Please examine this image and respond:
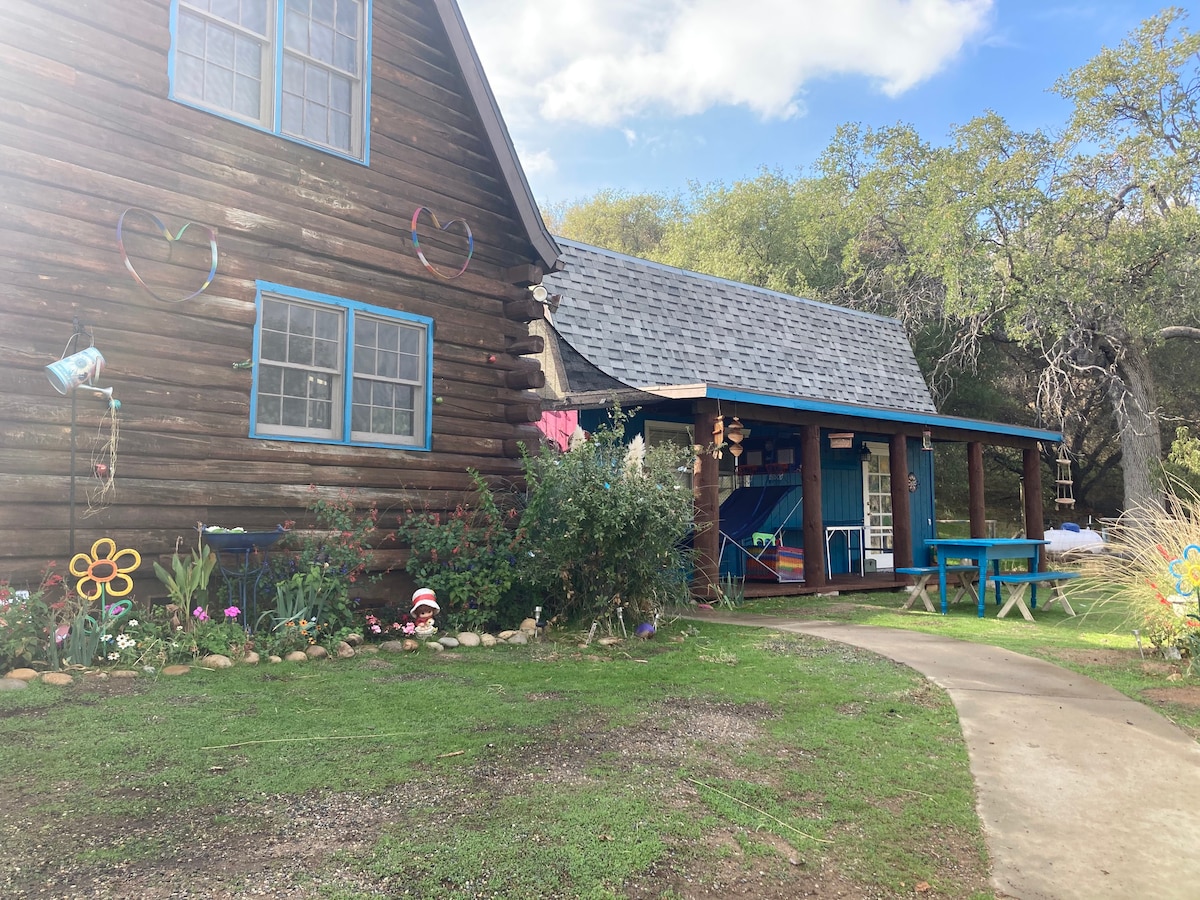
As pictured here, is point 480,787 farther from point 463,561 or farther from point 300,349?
point 300,349

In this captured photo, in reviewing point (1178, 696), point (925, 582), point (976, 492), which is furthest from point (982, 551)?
point (976, 492)

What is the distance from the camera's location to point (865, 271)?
76.8 ft

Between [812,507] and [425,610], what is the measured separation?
231 inches

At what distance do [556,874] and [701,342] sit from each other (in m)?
11.1

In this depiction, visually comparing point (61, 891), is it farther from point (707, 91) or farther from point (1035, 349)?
point (707, 91)

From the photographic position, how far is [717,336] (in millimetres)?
13633

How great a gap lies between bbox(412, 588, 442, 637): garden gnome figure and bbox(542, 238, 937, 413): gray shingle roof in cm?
501

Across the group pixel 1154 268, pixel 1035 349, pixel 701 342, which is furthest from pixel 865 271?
pixel 701 342

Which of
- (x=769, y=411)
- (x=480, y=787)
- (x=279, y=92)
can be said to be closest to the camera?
(x=480, y=787)

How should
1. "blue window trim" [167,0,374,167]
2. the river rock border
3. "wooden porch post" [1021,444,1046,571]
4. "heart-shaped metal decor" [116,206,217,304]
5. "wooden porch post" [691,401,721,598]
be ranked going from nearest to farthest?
the river rock border < "heart-shaped metal decor" [116,206,217,304] < "blue window trim" [167,0,374,167] < "wooden porch post" [691,401,721,598] < "wooden porch post" [1021,444,1046,571]

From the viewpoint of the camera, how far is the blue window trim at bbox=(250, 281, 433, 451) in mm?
6613

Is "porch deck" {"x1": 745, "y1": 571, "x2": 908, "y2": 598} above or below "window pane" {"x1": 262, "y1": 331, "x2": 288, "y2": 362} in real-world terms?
below

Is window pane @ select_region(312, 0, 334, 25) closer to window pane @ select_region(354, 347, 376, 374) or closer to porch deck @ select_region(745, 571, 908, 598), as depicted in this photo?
window pane @ select_region(354, 347, 376, 374)

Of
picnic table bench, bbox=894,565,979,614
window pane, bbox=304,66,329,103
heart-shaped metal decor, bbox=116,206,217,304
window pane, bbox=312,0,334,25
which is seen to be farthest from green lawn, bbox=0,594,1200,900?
window pane, bbox=312,0,334,25
